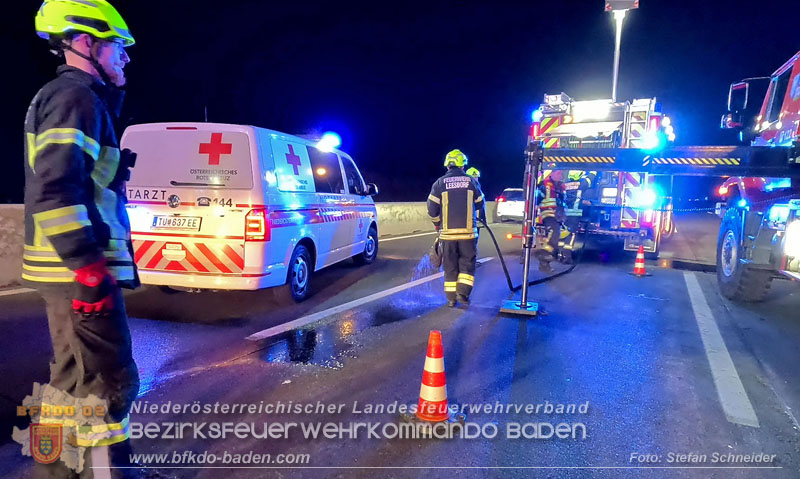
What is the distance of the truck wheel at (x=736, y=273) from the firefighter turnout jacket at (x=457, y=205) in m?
3.49

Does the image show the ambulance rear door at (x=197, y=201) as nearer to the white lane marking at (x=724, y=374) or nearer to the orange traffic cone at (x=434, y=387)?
the orange traffic cone at (x=434, y=387)

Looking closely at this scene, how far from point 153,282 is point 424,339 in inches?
114

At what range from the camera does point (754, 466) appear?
2.78m

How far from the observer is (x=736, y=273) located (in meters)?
6.47

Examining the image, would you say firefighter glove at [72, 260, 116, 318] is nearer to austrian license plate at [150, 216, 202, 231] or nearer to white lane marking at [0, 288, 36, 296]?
austrian license plate at [150, 216, 202, 231]

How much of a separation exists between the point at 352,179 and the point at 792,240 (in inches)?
225

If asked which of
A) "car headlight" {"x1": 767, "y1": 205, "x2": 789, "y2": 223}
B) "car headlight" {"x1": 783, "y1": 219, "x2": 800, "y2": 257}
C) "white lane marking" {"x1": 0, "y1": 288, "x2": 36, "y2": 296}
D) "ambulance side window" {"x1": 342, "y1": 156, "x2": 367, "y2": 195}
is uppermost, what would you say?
"ambulance side window" {"x1": 342, "y1": 156, "x2": 367, "y2": 195}

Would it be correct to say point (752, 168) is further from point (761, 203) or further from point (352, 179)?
point (352, 179)

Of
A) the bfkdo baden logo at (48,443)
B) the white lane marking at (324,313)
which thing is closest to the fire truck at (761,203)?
the white lane marking at (324,313)

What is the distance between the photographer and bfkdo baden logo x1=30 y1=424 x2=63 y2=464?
2248 mm

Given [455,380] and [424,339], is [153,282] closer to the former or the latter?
[424,339]

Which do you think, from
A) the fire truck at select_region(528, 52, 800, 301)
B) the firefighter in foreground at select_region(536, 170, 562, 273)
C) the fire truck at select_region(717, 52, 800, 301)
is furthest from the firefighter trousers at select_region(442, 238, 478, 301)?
the firefighter in foreground at select_region(536, 170, 562, 273)

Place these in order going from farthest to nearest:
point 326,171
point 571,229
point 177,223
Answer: point 571,229
point 326,171
point 177,223

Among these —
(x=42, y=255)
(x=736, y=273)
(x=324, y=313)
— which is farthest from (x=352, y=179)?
(x=42, y=255)
